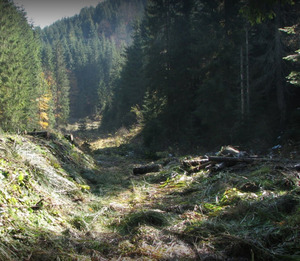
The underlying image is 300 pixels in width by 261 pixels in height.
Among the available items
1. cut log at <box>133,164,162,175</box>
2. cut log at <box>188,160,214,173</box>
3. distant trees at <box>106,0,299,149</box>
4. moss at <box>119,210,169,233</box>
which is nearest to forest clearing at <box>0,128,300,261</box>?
moss at <box>119,210,169,233</box>

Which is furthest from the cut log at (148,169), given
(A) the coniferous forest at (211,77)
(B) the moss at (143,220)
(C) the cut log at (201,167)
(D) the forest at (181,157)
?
(A) the coniferous forest at (211,77)

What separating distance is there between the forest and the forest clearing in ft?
0.06

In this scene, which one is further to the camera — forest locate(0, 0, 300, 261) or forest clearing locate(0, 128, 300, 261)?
forest locate(0, 0, 300, 261)

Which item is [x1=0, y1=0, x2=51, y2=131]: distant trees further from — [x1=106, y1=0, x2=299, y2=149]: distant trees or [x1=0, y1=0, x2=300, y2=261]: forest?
[x1=106, y1=0, x2=299, y2=149]: distant trees

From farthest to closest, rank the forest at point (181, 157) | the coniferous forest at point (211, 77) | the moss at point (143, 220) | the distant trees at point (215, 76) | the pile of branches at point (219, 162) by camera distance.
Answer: the distant trees at point (215, 76)
the coniferous forest at point (211, 77)
the pile of branches at point (219, 162)
the moss at point (143, 220)
the forest at point (181, 157)

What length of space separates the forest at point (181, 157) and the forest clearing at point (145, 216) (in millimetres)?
19

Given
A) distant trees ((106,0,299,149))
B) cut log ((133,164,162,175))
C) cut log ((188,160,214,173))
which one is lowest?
cut log ((133,164,162,175))

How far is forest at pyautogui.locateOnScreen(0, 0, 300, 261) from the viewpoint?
2951 millimetres

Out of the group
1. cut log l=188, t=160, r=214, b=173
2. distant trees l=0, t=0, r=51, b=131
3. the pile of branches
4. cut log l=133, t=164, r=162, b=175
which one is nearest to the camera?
the pile of branches

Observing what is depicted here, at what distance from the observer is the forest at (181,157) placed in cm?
295

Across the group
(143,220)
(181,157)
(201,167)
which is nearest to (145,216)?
(143,220)

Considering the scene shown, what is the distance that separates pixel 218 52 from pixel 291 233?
16.2 metres

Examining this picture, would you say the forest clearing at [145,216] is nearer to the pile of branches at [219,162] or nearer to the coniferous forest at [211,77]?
the pile of branches at [219,162]

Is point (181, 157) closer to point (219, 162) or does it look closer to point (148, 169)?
point (148, 169)
